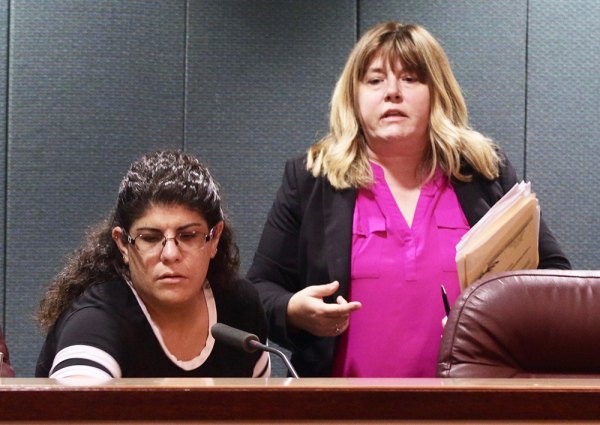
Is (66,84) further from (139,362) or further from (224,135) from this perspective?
(139,362)

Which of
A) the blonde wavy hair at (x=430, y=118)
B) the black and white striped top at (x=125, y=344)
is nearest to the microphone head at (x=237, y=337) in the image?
the black and white striped top at (x=125, y=344)

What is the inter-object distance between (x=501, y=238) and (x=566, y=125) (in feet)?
4.22

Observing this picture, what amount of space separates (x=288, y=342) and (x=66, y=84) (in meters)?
1.19

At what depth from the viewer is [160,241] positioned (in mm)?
1402

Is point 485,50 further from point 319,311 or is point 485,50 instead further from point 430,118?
point 319,311

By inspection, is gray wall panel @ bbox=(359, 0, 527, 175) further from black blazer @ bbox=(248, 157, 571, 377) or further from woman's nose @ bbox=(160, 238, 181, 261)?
woman's nose @ bbox=(160, 238, 181, 261)

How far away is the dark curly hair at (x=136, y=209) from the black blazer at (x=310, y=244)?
0.24 metres

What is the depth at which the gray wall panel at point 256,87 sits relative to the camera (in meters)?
2.62

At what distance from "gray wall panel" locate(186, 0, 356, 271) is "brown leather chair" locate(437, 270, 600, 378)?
1407mm

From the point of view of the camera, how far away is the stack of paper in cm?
149

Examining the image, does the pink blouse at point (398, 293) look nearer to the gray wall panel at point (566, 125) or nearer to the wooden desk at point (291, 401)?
the wooden desk at point (291, 401)

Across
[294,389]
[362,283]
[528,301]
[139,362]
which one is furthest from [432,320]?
[294,389]

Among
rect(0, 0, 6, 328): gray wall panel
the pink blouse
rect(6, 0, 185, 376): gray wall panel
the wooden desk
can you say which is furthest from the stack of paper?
rect(0, 0, 6, 328): gray wall panel

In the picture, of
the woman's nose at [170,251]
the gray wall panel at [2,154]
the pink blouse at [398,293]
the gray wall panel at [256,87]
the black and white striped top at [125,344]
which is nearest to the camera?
the black and white striped top at [125,344]
